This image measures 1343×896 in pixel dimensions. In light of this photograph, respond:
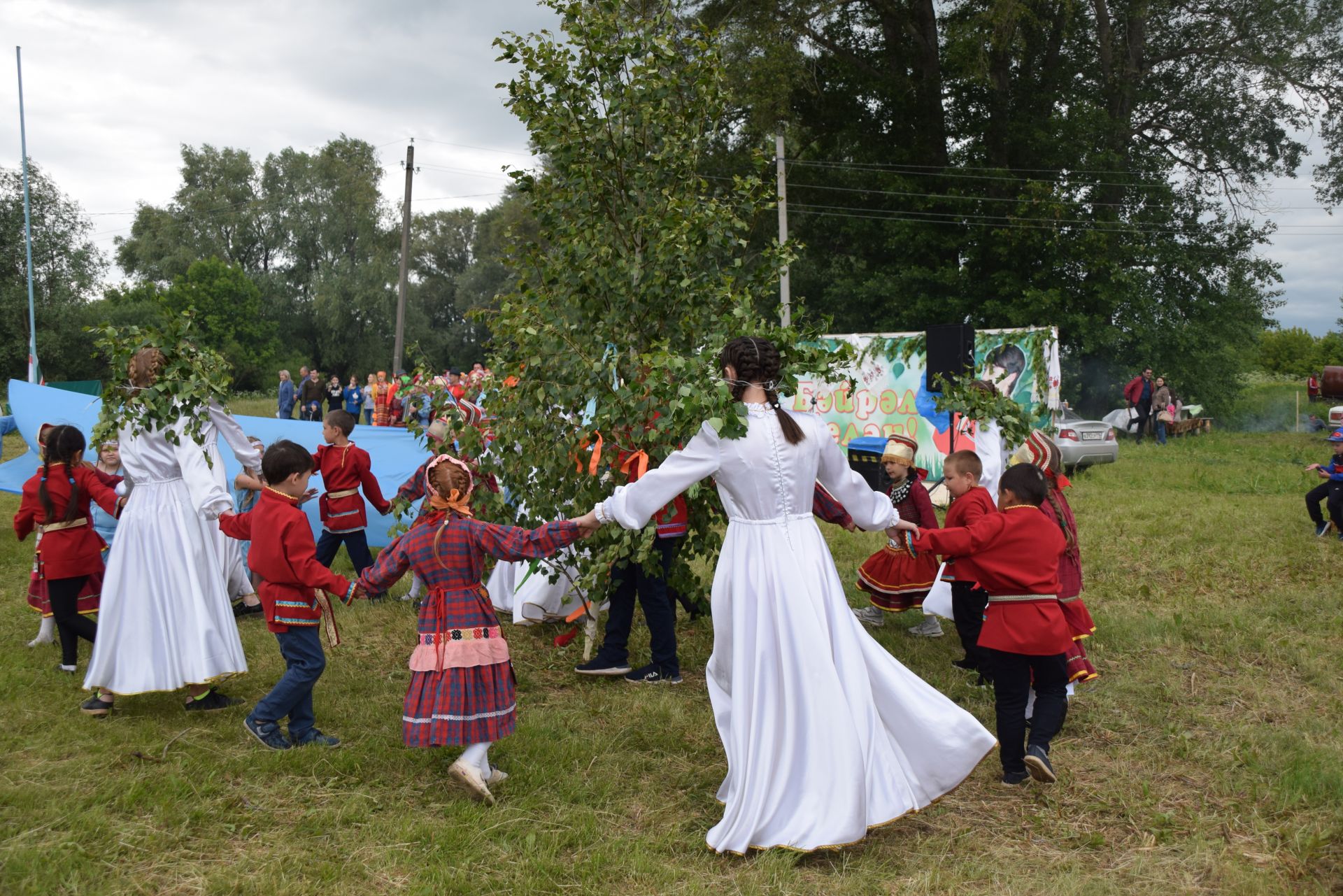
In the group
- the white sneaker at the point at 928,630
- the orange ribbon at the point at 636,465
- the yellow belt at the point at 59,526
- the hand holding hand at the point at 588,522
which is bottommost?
the white sneaker at the point at 928,630

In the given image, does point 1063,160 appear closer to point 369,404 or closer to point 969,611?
point 369,404

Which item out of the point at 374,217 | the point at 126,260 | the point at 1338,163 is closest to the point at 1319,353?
the point at 1338,163

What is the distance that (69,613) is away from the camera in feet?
21.0

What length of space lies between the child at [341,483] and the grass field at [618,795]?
1086 millimetres

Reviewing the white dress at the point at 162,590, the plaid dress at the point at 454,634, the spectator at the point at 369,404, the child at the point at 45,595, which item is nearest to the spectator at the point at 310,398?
the spectator at the point at 369,404

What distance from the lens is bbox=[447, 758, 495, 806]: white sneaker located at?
14.8 feet

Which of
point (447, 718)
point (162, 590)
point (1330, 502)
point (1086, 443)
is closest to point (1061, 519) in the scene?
point (447, 718)

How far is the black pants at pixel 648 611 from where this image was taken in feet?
21.5

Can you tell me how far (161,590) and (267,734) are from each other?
3.97 feet

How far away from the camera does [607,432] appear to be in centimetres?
587

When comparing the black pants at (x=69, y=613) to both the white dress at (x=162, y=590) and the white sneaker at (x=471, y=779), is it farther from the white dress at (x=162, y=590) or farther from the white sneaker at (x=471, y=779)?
the white sneaker at (x=471, y=779)

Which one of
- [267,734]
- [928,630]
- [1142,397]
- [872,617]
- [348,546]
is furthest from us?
[1142,397]

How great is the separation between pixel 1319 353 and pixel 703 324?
56.6 meters

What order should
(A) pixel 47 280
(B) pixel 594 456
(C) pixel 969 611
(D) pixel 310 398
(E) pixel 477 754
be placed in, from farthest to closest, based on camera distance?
(A) pixel 47 280
(D) pixel 310 398
(C) pixel 969 611
(B) pixel 594 456
(E) pixel 477 754
